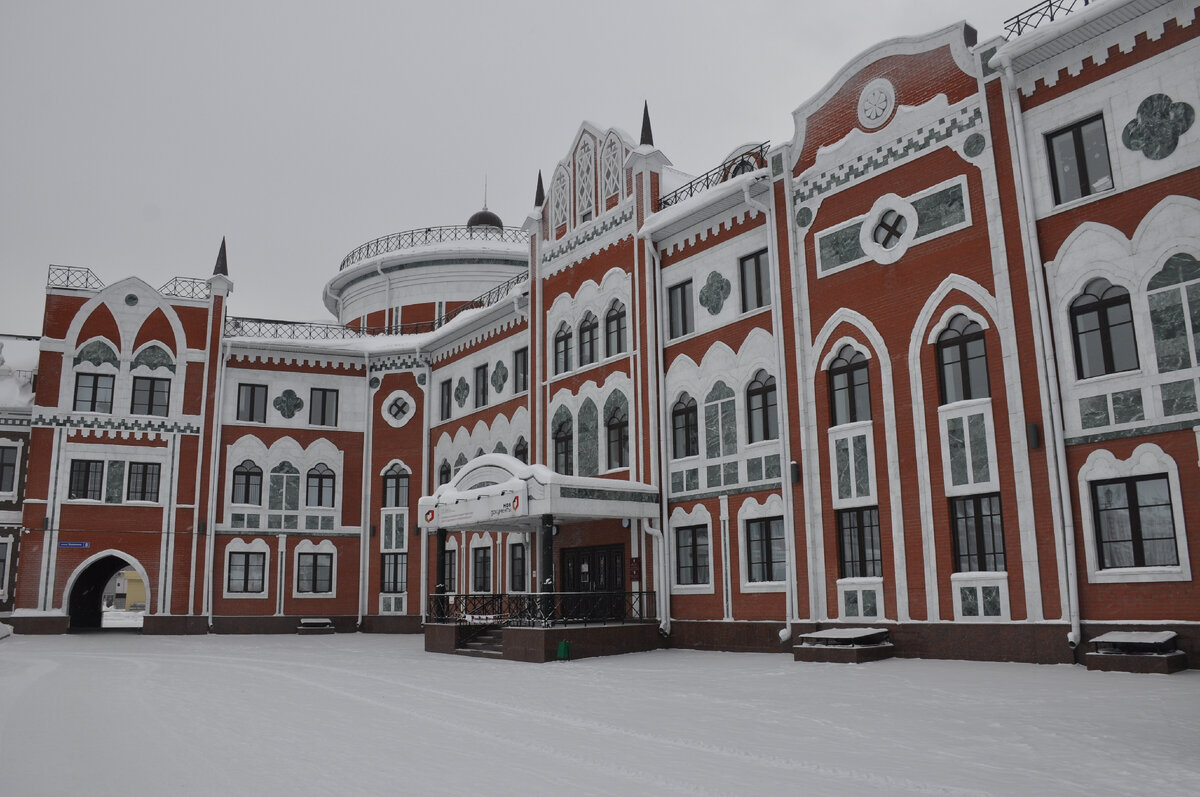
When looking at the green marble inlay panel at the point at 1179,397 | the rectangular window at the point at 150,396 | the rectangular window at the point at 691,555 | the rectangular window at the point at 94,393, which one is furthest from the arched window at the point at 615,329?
the rectangular window at the point at 94,393

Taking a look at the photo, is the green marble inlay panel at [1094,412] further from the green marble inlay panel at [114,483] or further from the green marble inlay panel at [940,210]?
the green marble inlay panel at [114,483]

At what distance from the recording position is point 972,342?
1566 cm

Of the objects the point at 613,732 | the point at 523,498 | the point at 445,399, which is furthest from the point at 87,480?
the point at 613,732

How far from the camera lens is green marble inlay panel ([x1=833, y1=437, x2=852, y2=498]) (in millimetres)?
17219

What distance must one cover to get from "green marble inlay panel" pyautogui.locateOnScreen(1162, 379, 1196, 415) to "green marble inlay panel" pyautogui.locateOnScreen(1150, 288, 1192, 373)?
0.78ft

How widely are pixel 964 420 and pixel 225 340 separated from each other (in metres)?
23.9

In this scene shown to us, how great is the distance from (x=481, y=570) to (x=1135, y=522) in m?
18.8

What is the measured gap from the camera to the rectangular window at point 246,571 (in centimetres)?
2989

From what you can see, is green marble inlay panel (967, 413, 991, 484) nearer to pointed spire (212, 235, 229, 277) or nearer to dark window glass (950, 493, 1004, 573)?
dark window glass (950, 493, 1004, 573)

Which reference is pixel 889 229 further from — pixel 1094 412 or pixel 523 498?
pixel 523 498

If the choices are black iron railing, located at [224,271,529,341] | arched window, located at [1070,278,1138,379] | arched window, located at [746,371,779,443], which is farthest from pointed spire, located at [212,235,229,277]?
arched window, located at [1070,278,1138,379]

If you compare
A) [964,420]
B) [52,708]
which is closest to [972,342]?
[964,420]

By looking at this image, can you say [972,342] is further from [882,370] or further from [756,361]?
[756,361]

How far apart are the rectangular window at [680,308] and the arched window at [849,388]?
434 cm
